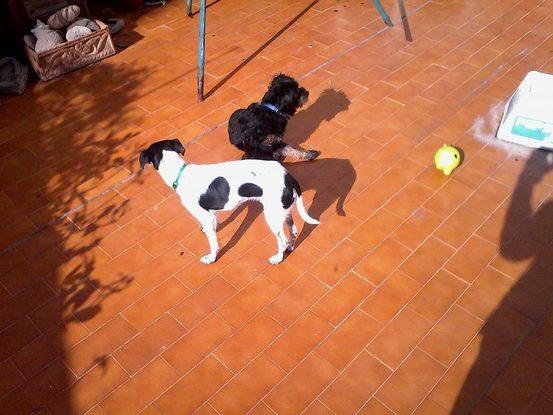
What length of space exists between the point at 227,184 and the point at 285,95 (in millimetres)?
1517

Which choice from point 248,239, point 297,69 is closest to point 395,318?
point 248,239

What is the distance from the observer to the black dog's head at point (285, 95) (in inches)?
185

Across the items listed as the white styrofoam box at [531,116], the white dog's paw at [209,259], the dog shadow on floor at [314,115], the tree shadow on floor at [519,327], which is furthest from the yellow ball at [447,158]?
the white dog's paw at [209,259]

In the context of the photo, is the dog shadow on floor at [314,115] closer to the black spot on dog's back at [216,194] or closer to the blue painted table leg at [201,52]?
the blue painted table leg at [201,52]

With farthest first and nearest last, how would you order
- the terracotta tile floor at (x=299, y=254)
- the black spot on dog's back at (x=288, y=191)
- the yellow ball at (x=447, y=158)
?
the yellow ball at (x=447, y=158), the black spot on dog's back at (x=288, y=191), the terracotta tile floor at (x=299, y=254)

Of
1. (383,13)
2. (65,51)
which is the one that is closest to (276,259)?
(65,51)

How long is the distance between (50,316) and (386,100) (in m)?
4.70

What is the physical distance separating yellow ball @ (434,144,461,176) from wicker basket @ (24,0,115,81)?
5.31 m

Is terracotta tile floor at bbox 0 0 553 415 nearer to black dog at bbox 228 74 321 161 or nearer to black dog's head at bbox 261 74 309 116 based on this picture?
black dog at bbox 228 74 321 161

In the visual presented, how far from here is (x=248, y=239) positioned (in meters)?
4.50

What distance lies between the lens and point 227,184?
366cm

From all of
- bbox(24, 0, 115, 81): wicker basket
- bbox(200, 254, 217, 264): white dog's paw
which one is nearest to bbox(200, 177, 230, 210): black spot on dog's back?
bbox(200, 254, 217, 264): white dog's paw

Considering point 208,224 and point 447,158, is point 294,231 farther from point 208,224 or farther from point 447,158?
point 447,158

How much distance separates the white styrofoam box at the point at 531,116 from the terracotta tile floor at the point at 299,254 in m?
0.18
